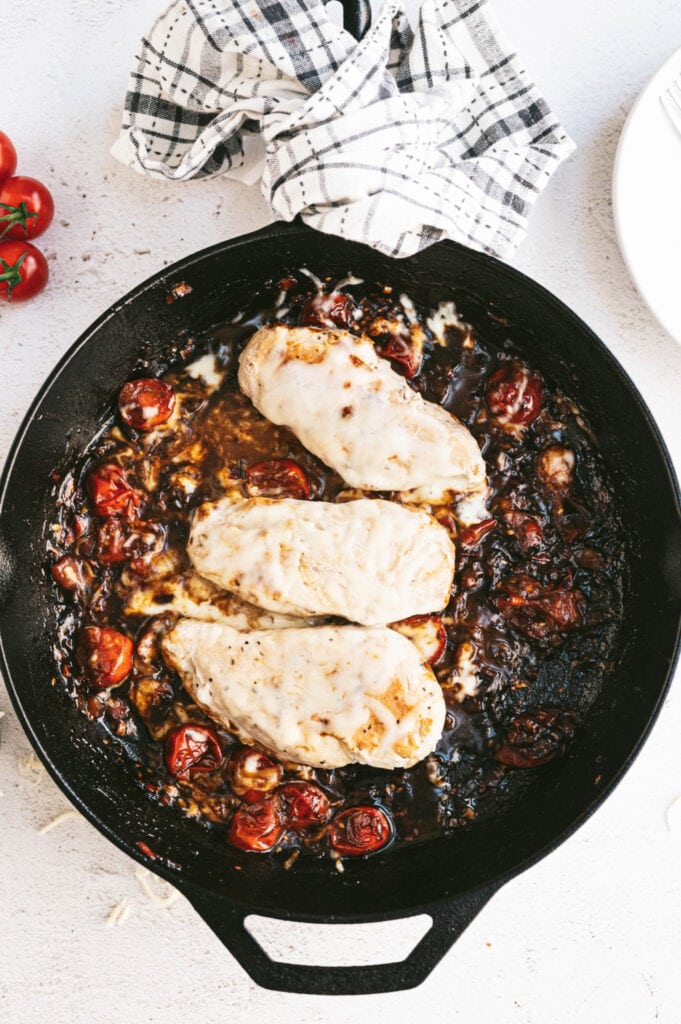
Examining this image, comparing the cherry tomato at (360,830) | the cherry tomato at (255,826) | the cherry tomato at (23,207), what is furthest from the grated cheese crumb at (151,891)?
the cherry tomato at (23,207)

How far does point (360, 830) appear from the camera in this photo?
2613mm

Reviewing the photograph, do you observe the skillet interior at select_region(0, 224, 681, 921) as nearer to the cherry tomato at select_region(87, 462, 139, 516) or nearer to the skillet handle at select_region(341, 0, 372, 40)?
the cherry tomato at select_region(87, 462, 139, 516)

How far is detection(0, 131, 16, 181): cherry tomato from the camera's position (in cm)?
258

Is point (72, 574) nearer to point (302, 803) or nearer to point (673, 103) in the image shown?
point (302, 803)

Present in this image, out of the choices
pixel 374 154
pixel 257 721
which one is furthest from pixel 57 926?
pixel 374 154

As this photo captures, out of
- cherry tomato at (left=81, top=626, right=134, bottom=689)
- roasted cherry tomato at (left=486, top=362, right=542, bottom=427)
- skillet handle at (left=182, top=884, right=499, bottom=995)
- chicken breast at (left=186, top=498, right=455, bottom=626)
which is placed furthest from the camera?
roasted cherry tomato at (left=486, top=362, right=542, bottom=427)

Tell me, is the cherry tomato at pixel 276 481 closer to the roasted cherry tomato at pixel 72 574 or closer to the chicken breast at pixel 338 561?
the chicken breast at pixel 338 561

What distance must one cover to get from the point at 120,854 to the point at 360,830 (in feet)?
2.61

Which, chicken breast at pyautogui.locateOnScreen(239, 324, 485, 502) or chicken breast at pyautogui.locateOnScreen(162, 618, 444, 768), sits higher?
chicken breast at pyautogui.locateOnScreen(239, 324, 485, 502)

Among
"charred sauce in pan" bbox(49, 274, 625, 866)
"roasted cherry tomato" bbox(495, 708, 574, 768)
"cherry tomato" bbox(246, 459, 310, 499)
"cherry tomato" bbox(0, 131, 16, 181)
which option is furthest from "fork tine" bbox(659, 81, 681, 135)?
"cherry tomato" bbox(0, 131, 16, 181)

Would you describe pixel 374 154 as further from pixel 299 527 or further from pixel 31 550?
pixel 31 550

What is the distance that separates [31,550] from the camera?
8.57ft

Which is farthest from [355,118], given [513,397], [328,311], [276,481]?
[276,481]

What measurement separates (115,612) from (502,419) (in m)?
1.37
